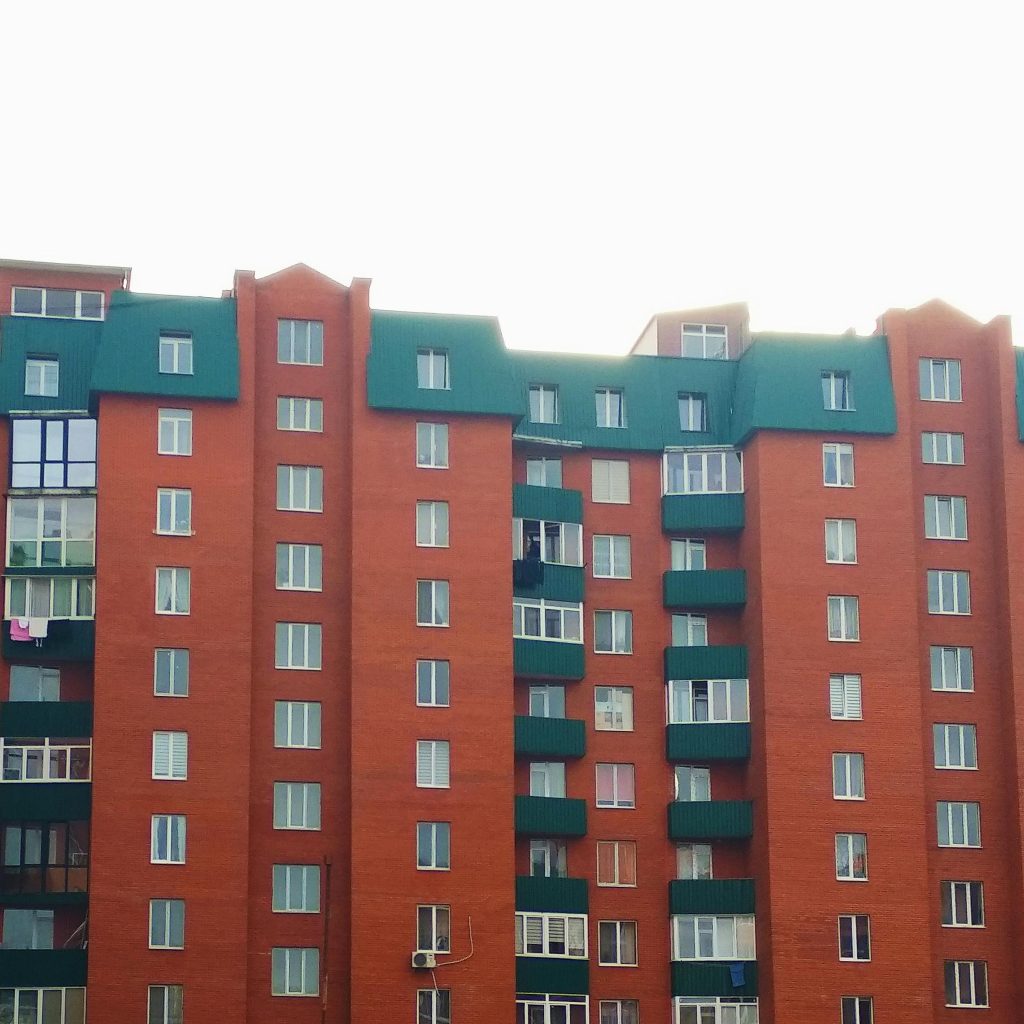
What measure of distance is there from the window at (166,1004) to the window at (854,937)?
Result: 19.8 m

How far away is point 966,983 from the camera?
70375 mm

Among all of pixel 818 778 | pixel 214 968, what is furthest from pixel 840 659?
pixel 214 968

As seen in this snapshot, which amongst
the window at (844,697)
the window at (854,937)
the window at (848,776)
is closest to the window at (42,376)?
the window at (844,697)

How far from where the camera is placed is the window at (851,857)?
6994 cm

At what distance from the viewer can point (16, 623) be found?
68.1 meters

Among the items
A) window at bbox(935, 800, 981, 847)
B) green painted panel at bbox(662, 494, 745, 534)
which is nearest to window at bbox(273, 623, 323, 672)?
green painted panel at bbox(662, 494, 745, 534)

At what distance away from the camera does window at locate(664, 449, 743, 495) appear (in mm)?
74188

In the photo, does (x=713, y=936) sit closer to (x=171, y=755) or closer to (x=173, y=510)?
(x=171, y=755)

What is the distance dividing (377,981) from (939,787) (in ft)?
61.4

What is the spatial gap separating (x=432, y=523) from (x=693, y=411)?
10.6 metres

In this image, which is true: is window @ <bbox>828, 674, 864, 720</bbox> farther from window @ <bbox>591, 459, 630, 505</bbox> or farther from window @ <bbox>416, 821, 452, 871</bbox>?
window @ <bbox>416, 821, 452, 871</bbox>

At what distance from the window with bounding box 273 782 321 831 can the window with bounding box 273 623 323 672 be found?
361 cm

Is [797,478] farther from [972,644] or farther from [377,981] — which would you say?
[377,981]

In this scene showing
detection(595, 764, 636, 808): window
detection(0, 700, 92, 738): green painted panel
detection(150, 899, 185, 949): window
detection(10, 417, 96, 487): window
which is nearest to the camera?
detection(150, 899, 185, 949): window
